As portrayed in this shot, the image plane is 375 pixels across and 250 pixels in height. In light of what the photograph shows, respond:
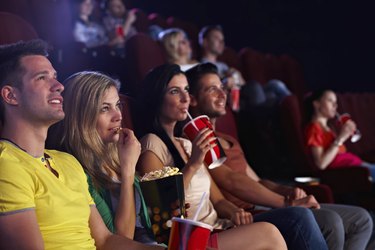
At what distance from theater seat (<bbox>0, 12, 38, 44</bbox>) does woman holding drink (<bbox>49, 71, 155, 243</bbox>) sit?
330mm

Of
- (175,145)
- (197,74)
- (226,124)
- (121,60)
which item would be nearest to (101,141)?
(175,145)

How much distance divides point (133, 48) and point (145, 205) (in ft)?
3.70

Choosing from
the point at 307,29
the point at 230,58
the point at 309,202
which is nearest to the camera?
the point at 309,202

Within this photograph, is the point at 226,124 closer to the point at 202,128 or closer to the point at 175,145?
the point at 175,145

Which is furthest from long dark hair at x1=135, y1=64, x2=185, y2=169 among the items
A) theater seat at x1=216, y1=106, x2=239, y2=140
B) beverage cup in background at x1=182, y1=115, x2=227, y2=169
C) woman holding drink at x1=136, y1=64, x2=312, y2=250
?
theater seat at x1=216, y1=106, x2=239, y2=140

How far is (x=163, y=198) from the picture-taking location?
0.99m

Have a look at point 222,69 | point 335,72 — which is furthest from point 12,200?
point 335,72

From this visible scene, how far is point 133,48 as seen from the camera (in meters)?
2.08

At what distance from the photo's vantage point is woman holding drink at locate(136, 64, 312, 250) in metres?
1.30

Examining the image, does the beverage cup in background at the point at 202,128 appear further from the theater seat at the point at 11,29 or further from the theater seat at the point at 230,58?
the theater seat at the point at 230,58

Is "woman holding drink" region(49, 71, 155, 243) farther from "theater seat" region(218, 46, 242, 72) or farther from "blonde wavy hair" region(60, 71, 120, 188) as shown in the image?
"theater seat" region(218, 46, 242, 72)

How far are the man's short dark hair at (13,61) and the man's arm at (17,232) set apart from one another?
187mm

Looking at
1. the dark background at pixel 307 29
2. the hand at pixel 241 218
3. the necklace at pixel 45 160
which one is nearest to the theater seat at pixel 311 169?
the hand at pixel 241 218

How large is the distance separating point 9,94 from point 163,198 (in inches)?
11.1
